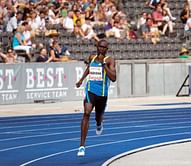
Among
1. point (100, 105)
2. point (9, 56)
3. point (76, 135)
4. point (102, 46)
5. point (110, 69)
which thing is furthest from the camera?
point (9, 56)

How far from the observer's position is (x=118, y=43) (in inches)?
1224

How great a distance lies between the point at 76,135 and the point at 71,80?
1177 centimetres

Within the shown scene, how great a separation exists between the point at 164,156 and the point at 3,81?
14375 mm

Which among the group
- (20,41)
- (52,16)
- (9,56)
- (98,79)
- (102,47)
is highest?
(52,16)

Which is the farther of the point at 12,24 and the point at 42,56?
the point at 12,24

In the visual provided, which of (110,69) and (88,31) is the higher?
(110,69)

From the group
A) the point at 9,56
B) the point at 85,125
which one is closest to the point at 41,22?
the point at 9,56

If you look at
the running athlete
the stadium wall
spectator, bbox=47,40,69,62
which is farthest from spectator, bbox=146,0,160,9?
the running athlete

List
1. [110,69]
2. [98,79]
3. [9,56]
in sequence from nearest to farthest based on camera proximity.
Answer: [110,69] < [98,79] < [9,56]

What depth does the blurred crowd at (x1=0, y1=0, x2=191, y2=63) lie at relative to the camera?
27609mm

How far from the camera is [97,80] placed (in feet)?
41.8

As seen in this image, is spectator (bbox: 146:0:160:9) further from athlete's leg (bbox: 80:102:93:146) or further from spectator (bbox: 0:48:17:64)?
athlete's leg (bbox: 80:102:93:146)

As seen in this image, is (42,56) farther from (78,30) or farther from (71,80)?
(78,30)

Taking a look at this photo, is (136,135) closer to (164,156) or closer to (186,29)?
(164,156)
